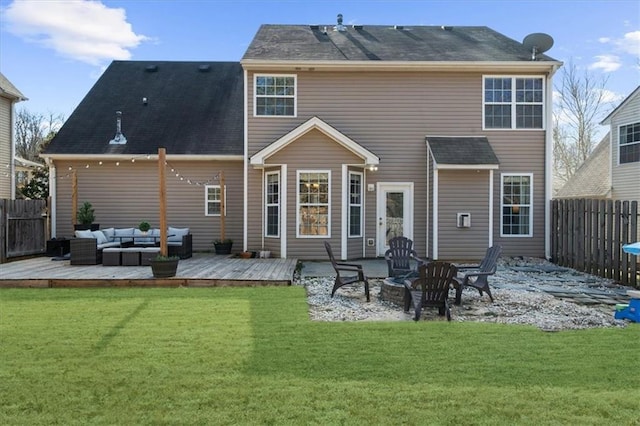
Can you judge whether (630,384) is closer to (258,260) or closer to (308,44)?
(258,260)

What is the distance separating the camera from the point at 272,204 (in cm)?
1297

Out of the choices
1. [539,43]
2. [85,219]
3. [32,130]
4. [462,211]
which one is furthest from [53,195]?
[32,130]

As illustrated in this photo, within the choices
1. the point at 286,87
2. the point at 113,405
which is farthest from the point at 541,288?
the point at 286,87

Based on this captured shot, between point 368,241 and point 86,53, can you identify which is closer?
point 368,241

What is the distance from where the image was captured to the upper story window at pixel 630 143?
16.7 meters

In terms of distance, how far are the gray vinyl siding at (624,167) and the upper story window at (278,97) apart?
12862mm

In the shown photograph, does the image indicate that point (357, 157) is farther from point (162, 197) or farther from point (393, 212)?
point (162, 197)

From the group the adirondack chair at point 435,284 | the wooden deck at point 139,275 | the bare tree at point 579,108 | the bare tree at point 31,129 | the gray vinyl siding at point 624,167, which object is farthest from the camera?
the bare tree at point 31,129

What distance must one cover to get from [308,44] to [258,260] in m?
7.11

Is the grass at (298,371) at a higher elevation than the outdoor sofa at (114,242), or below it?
below

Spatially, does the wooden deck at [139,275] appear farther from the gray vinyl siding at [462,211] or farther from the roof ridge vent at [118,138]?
the roof ridge vent at [118,138]

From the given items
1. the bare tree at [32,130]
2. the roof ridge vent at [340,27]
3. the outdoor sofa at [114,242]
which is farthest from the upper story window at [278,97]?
the bare tree at [32,130]

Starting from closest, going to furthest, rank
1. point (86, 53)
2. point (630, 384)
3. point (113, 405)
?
point (113, 405) → point (630, 384) → point (86, 53)

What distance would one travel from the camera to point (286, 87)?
44.2ft
